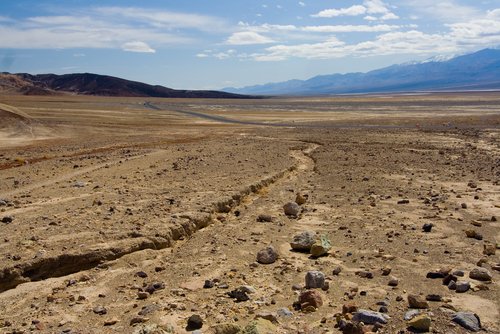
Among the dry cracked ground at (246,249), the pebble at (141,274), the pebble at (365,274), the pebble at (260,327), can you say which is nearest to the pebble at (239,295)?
the dry cracked ground at (246,249)

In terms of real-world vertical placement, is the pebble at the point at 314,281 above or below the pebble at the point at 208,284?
above

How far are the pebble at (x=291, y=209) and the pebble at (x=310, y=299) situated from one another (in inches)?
212

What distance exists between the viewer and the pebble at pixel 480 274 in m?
8.10

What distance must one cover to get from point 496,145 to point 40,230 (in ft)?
85.2

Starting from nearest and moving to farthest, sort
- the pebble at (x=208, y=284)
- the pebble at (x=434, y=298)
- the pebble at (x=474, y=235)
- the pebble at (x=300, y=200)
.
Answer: the pebble at (x=434, y=298), the pebble at (x=208, y=284), the pebble at (x=474, y=235), the pebble at (x=300, y=200)

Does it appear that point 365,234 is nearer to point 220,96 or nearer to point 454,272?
point 454,272

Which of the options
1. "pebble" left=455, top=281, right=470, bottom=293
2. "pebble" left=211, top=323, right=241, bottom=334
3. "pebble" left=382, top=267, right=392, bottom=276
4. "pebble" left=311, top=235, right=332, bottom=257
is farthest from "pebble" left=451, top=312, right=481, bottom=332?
"pebble" left=311, top=235, right=332, bottom=257

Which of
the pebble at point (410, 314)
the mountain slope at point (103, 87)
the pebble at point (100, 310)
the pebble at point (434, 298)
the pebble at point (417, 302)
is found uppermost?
the mountain slope at point (103, 87)

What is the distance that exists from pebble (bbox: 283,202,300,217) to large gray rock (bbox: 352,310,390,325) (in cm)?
600

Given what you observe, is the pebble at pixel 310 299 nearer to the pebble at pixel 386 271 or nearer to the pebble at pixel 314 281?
the pebble at pixel 314 281

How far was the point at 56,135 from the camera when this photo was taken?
126 feet

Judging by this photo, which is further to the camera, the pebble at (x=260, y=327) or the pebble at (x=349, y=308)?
the pebble at (x=349, y=308)

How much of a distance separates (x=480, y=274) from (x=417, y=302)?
1.84 m

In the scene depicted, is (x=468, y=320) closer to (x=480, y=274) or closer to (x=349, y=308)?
(x=349, y=308)
